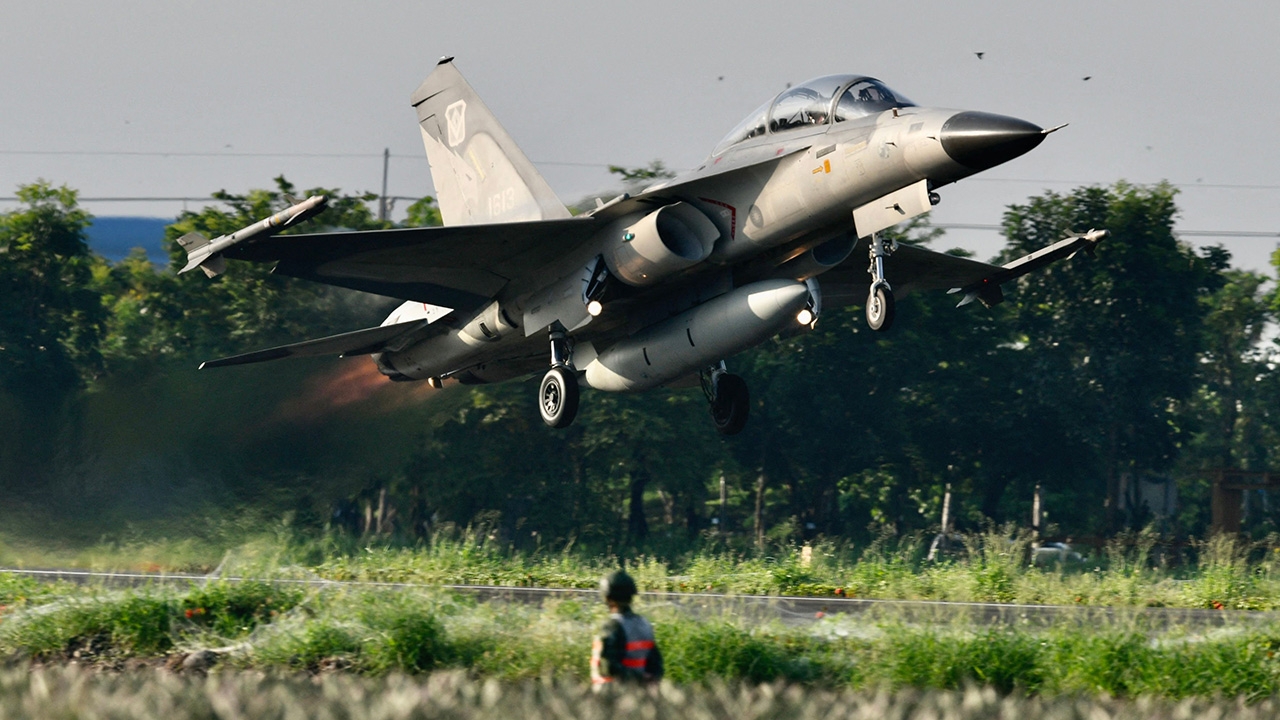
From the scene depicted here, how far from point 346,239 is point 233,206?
85.2 feet

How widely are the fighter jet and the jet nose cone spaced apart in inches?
0.7

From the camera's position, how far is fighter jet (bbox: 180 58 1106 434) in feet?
47.3

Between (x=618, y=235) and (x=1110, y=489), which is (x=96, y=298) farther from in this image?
(x=1110, y=489)

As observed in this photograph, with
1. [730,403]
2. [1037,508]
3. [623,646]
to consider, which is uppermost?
[730,403]

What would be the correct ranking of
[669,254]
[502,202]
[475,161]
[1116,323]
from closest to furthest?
[669,254] → [502,202] → [475,161] → [1116,323]

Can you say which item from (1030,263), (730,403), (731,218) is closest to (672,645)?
(731,218)

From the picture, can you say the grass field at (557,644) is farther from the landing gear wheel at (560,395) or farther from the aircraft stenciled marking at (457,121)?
the aircraft stenciled marking at (457,121)

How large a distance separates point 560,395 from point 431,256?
2521 mm

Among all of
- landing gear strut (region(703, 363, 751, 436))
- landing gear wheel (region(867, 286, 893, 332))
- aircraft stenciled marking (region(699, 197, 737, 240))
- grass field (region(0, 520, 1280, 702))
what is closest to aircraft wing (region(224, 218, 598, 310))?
aircraft stenciled marking (region(699, 197, 737, 240))

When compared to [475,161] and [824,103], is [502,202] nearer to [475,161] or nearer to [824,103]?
[475,161]

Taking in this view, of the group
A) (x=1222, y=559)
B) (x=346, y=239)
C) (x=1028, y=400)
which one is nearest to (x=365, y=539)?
(x=346, y=239)

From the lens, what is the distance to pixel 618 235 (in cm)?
1652

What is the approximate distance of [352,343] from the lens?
19844 mm

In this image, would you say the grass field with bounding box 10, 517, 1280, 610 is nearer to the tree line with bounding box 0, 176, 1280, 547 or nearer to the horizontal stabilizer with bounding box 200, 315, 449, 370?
the horizontal stabilizer with bounding box 200, 315, 449, 370
